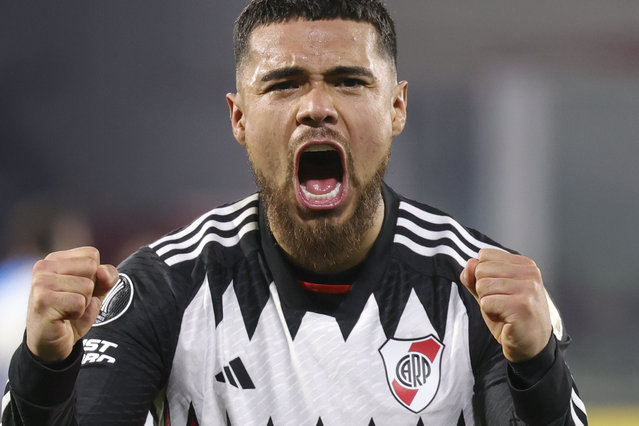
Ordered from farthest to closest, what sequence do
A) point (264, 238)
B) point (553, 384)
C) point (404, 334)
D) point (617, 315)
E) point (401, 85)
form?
point (617, 315) < point (401, 85) < point (264, 238) < point (404, 334) < point (553, 384)

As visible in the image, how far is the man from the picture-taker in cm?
159

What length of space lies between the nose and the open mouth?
0.05 metres

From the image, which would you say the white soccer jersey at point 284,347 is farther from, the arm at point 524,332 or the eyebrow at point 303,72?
the eyebrow at point 303,72

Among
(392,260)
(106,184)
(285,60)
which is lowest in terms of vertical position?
(106,184)

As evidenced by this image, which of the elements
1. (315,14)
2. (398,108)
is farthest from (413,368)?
(315,14)

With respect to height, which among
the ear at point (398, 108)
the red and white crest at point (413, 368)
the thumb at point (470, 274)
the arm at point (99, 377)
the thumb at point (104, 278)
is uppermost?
the ear at point (398, 108)

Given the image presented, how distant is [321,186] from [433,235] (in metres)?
0.27

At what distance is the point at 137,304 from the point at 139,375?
0.14 meters

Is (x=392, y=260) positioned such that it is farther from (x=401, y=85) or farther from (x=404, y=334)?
(x=401, y=85)

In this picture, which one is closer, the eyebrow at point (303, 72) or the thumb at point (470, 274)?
the thumb at point (470, 274)

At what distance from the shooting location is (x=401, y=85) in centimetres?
195

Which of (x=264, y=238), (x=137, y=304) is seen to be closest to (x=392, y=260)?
(x=264, y=238)

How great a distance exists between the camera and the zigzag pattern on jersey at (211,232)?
1.74 metres

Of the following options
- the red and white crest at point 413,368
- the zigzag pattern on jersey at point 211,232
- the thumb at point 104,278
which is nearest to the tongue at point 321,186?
the zigzag pattern on jersey at point 211,232
